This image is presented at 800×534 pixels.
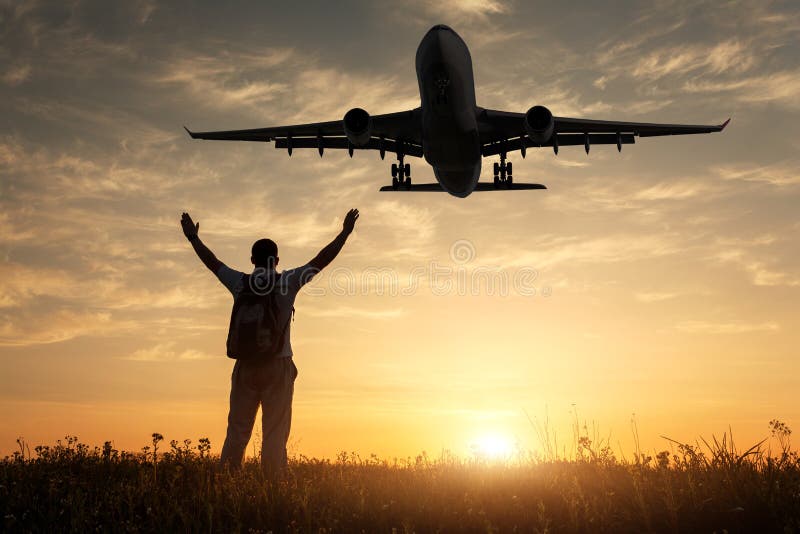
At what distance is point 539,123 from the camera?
26.2 meters

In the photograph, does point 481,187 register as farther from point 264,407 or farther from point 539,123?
point 264,407

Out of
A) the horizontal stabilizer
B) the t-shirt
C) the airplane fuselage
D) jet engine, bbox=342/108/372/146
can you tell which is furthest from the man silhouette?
the horizontal stabilizer

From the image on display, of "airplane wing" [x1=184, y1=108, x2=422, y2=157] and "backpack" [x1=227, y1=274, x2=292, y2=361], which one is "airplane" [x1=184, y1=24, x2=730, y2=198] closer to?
"airplane wing" [x1=184, y1=108, x2=422, y2=157]

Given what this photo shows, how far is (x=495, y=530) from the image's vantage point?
18.7 ft

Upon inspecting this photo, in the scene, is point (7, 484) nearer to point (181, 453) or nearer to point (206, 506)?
point (181, 453)

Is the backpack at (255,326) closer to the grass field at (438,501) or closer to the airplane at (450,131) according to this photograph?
the grass field at (438,501)

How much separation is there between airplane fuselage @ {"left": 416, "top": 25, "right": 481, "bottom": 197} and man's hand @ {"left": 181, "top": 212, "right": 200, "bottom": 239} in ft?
53.8

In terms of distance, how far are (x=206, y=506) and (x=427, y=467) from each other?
3505 millimetres

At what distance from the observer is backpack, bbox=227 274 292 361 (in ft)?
23.6

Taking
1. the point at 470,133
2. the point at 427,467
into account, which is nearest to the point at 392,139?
the point at 470,133

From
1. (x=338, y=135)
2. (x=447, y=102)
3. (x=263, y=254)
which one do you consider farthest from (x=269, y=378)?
(x=338, y=135)

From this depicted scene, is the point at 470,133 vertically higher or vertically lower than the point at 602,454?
higher

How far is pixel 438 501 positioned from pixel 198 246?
4.02 metres

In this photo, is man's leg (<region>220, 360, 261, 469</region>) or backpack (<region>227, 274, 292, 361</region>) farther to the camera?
man's leg (<region>220, 360, 261, 469</region>)
